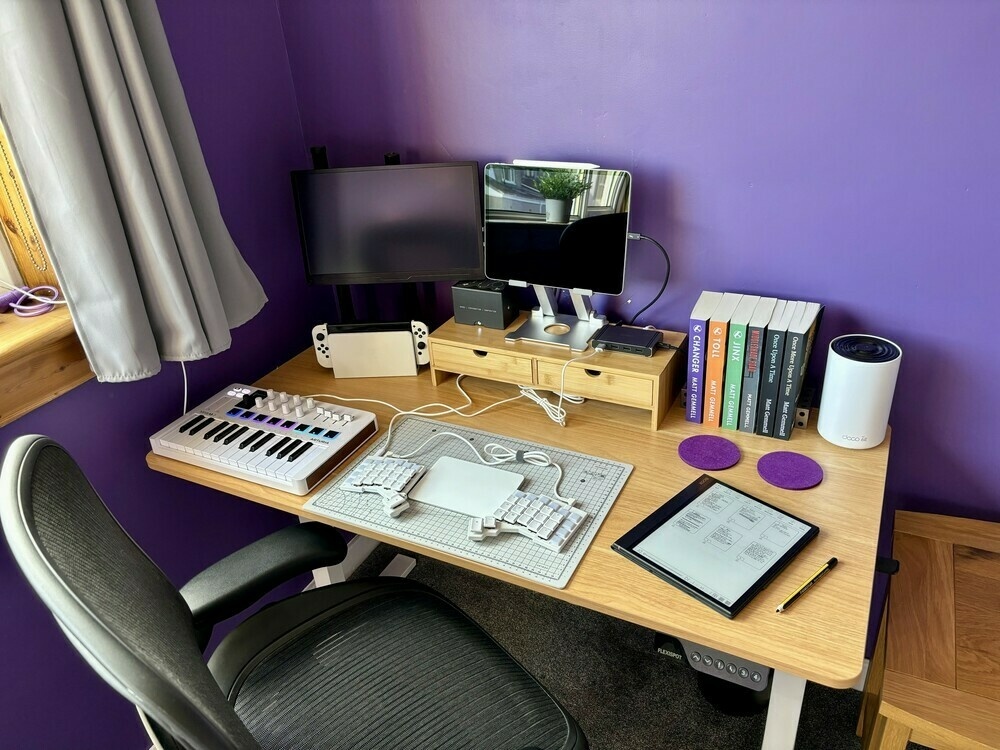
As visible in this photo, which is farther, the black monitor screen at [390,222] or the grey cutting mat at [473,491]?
the black monitor screen at [390,222]

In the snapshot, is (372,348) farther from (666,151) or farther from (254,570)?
(666,151)

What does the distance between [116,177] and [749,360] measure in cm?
117

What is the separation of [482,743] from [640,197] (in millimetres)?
1061

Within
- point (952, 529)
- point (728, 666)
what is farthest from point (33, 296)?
point (952, 529)

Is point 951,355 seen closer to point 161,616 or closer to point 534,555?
point 534,555

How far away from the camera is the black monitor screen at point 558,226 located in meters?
1.44

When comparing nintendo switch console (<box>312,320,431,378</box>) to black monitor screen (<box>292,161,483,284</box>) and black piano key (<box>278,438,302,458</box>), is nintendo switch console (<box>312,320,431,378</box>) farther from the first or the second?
black piano key (<box>278,438,302,458</box>)

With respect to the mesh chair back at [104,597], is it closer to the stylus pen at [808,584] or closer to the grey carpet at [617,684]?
the stylus pen at [808,584]

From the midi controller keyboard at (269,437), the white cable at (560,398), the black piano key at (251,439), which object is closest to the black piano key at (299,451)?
the midi controller keyboard at (269,437)

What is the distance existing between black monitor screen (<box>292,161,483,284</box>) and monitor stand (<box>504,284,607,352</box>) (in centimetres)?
16

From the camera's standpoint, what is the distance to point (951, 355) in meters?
1.34

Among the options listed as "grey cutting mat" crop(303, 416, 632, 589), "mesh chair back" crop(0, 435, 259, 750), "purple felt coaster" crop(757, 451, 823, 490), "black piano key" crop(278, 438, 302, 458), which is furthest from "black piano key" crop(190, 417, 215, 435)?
"purple felt coaster" crop(757, 451, 823, 490)

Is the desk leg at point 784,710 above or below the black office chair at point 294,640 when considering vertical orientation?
below

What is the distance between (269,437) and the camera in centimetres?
143
